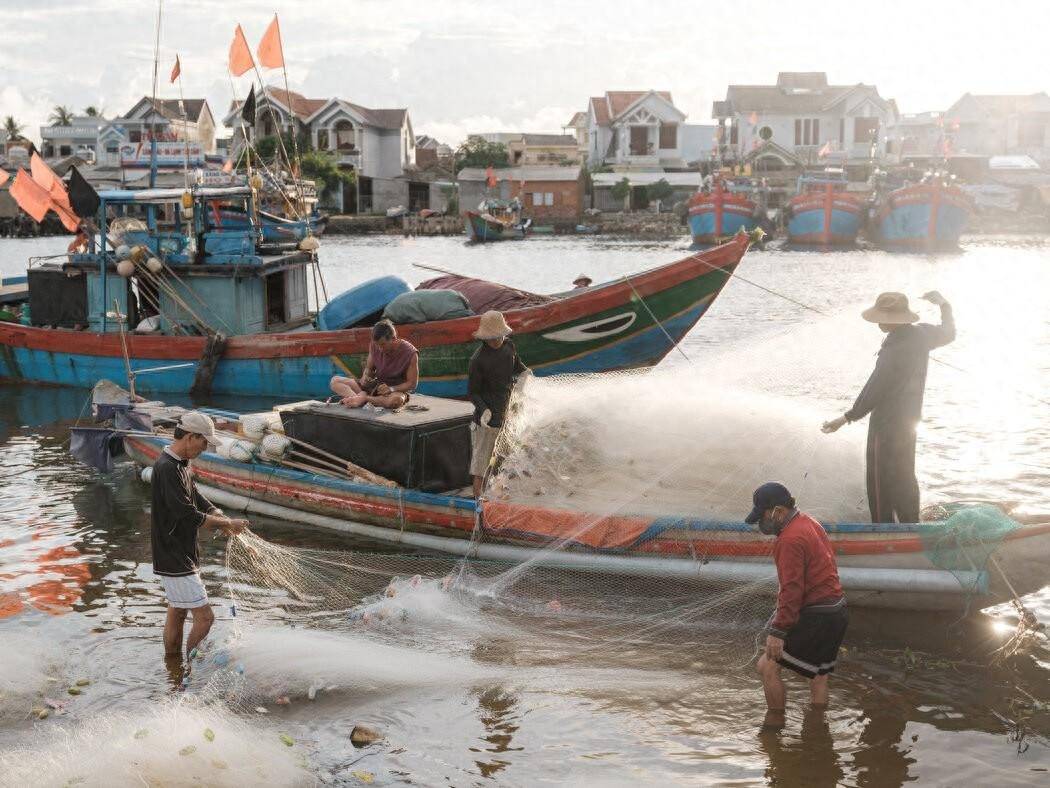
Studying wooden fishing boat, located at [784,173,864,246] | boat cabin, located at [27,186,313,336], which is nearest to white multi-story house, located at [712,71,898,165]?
wooden fishing boat, located at [784,173,864,246]

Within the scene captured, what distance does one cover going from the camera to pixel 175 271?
16359 millimetres

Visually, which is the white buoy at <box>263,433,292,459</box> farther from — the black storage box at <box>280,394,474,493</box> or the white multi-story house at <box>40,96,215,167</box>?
the white multi-story house at <box>40,96,215,167</box>

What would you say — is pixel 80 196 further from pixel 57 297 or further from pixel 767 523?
pixel 767 523

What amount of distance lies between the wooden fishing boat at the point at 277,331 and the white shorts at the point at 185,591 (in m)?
7.34

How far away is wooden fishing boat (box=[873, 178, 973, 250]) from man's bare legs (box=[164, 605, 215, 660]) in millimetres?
49343

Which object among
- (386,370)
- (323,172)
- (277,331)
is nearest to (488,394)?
(386,370)

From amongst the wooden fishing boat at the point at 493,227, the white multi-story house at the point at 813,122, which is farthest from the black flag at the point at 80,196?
the white multi-story house at the point at 813,122

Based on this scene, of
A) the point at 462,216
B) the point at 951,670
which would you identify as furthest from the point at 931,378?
the point at 462,216

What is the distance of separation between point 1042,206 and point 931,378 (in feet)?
192

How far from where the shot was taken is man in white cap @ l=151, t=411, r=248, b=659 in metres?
6.32

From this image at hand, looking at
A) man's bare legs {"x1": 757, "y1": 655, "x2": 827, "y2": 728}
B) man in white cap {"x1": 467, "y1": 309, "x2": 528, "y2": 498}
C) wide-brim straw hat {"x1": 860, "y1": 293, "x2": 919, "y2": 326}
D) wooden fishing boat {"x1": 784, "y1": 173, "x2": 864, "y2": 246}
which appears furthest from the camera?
wooden fishing boat {"x1": 784, "y1": 173, "x2": 864, "y2": 246}

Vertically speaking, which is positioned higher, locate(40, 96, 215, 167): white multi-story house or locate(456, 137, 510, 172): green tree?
locate(40, 96, 215, 167): white multi-story house

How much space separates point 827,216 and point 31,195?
46.2m

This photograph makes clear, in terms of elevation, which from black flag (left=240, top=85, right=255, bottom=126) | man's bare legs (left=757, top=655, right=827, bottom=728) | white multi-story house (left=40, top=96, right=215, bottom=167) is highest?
white multi-story house (left=40, top=96, right=215, bottom=167)
